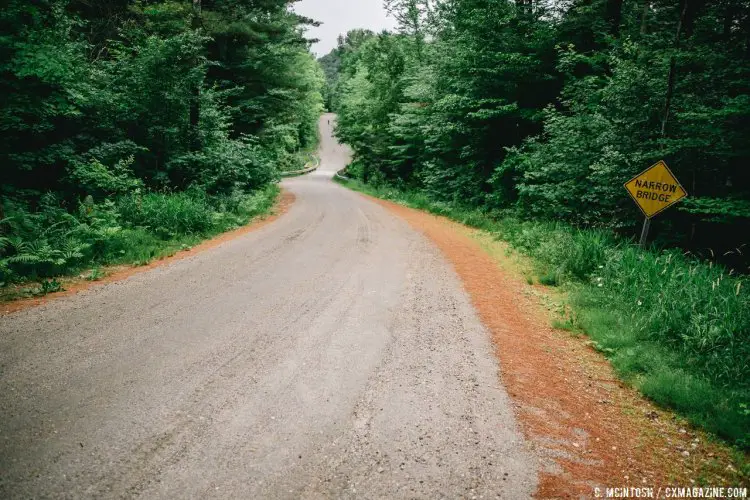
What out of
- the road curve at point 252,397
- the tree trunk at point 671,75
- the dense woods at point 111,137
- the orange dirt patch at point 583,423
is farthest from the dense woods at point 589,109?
the dense woods at point 111,137

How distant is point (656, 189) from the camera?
22.7ft

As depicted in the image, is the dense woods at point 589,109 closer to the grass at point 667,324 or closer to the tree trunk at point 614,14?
the tree trunk at point 614,14

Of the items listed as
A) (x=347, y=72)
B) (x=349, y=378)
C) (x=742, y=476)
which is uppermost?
(x=347, y=72)

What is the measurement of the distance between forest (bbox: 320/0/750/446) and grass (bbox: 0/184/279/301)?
28.5ft

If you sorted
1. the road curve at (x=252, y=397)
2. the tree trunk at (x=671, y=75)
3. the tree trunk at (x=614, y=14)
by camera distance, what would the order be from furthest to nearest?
the tree trunk at (x=614, y=14), the tree trunk at (x=671, y=75), the road curve at (x=252, y=397)

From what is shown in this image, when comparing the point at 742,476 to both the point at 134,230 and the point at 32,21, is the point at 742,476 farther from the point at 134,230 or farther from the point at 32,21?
the point at 32,21

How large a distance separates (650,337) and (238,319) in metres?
5.76

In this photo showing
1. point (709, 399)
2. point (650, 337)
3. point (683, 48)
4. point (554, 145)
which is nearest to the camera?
point (709, 399)

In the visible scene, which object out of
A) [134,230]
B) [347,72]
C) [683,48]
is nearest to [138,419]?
[134,230]

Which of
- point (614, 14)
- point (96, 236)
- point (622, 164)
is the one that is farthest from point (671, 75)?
point (96, 236)

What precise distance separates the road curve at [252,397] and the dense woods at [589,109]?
20.3 feet

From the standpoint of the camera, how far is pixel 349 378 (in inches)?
160

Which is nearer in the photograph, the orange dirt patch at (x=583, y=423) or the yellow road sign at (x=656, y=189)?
the orange dirt patch at (x=583, y=423)

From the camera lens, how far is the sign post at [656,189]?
22.0 feet
